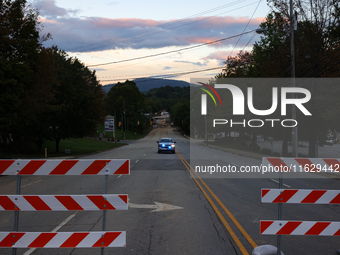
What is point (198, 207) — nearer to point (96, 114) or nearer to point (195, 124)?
point (96, 114)

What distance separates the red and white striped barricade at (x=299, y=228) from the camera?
5.24 meters

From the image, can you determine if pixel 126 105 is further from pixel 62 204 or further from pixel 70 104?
pixel 62 204

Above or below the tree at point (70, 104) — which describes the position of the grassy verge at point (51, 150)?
below

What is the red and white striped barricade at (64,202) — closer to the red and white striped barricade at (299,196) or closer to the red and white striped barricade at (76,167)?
the red and white striped barricade at (76,167)

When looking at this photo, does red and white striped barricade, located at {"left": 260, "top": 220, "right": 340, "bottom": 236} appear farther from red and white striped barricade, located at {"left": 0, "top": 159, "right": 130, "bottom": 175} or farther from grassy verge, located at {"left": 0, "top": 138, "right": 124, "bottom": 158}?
grassy verge, located at {"left": 0, "top": 138, "right": 124, "bottom": 158}

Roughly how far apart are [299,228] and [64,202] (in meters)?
3.68

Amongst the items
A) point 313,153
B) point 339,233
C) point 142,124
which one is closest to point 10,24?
point 339,233

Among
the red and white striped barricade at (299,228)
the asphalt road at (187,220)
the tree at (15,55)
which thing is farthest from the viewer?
the tree at (15,55)

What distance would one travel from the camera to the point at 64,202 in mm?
5223

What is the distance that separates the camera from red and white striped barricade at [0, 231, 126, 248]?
5.11m

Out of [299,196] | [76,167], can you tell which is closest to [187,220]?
[299,196]

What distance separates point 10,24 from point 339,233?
2069cm

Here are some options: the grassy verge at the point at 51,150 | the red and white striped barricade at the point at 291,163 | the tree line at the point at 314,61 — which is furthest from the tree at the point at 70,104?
the red and white striped barricade at the point at 291,163

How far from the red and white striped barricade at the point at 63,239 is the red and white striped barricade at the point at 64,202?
381 mm
